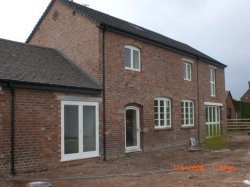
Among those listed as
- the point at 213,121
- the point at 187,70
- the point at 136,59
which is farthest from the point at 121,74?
the point at 213,121

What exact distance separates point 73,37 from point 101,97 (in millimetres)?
3548

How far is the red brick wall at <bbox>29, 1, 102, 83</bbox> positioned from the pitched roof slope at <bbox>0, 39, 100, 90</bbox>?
1.39 feet

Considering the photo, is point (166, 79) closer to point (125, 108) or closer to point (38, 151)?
point (125, 108)

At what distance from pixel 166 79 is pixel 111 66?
495 centimetres

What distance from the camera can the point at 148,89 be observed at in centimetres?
1908

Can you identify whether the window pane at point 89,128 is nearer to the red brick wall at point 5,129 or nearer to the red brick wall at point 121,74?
the red brick wall at point 121,74

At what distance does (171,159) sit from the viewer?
16219 millimetres

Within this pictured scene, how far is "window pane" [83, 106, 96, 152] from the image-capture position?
49.6ft

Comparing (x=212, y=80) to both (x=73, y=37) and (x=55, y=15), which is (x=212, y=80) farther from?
(x=55, y=15)

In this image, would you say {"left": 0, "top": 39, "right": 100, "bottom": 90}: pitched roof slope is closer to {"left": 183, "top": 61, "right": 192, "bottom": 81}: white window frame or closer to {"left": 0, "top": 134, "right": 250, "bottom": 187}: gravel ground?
{"left": 0, "top": 134, "right": 250, "bottom": 187}: gravel ground

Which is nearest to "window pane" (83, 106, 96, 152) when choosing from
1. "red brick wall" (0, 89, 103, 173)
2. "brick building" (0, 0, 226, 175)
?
"brick building" (0, 0, 226, 175)

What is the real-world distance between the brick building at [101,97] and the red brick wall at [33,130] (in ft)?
0.11

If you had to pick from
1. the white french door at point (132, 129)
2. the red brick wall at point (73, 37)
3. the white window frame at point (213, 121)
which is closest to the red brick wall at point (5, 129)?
the red brick wall at point (73, 37)

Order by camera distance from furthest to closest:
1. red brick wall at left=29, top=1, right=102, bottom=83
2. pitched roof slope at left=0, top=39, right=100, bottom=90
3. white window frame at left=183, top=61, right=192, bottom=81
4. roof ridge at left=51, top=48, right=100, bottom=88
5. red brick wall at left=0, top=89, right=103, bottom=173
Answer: white window frame at left=183, top=61, right=192, bottom=81, red brick wall at left=29, top=1, right=102, bottom=83, roof ridge at left=51, top=48, right=100, bottom=88, pitched roof slope at left=0, top=39, right=100, bottom=90, red brick wall at left=0, top=89, right=103, bottom=173
